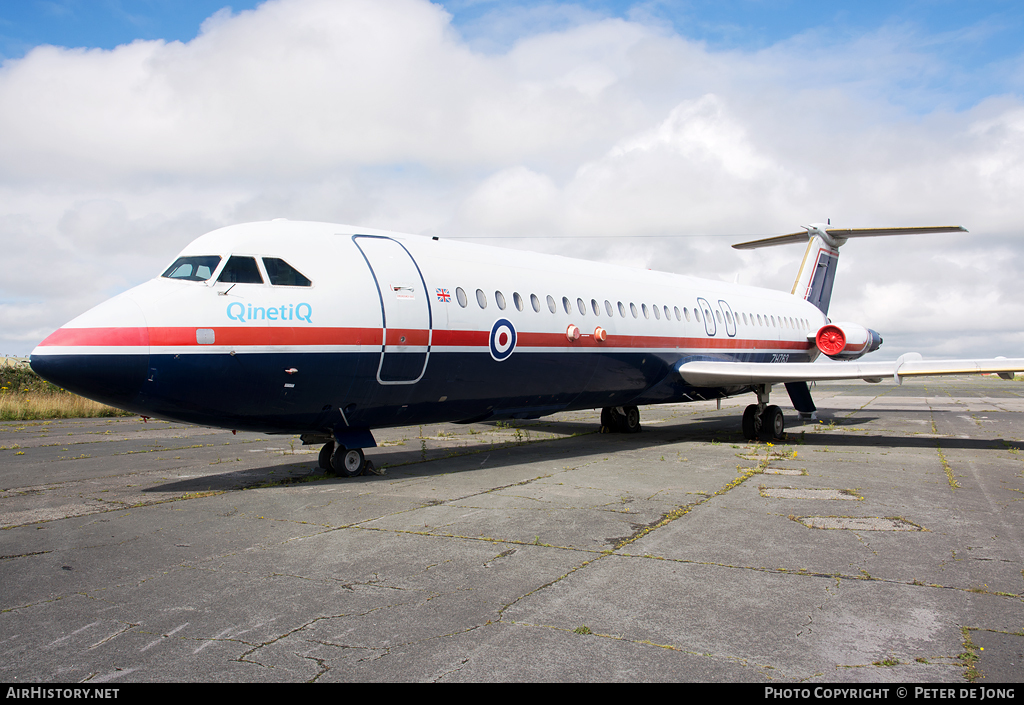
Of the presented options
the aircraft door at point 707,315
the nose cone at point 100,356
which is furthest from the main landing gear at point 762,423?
the nose cone at point 100,356

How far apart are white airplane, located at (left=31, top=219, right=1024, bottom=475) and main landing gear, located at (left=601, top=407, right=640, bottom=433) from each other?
2363mm

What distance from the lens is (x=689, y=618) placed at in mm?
4547

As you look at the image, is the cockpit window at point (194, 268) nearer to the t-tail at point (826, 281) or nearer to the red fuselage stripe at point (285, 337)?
the red fuselage stripe at point (285, 337)

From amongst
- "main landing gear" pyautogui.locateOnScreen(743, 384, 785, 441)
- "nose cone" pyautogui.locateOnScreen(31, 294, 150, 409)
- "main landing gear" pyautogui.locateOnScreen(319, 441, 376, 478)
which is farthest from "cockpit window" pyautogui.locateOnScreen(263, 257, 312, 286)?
"main landing gear" pyautogui.locateOnScreen(743, 384, 785, 441)

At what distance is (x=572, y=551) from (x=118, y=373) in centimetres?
532

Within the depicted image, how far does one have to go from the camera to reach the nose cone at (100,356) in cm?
771

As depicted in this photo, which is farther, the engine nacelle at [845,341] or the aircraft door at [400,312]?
the engine nacelle at [845,341]

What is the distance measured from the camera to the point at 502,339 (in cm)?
1100

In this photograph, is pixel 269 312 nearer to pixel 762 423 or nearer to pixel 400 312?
pixel 400 312

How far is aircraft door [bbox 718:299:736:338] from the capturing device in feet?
58.2

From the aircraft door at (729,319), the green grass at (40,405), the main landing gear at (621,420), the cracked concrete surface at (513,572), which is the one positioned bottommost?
the cracked concrete surface at (513,572)

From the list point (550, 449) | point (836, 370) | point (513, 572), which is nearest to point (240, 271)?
point (513, 572)

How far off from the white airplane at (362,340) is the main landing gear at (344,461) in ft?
0.09
